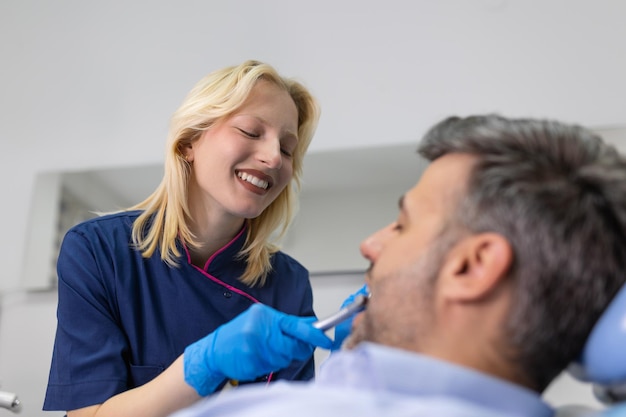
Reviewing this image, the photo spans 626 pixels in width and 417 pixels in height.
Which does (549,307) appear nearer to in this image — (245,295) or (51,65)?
(245,295)

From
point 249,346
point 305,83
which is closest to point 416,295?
point 249,346

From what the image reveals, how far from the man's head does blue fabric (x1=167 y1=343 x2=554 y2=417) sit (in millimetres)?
57

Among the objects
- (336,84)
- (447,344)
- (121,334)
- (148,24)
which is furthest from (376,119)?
Answer: (447,344)

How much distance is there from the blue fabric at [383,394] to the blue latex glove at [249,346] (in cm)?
33

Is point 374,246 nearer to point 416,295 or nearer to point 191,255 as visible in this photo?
point 416,295

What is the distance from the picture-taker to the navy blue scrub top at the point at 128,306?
4.03 feet

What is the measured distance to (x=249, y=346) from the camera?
3.40 ft

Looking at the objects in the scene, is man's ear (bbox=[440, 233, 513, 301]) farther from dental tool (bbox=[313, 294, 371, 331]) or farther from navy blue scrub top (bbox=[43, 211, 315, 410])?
navy blue scrub top (bbox=[43, 211, 315, 410])

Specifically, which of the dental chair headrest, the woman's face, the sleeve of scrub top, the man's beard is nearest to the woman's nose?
the woman's face

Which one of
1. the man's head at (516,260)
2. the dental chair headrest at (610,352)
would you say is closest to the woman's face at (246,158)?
the man's head at (516,260)

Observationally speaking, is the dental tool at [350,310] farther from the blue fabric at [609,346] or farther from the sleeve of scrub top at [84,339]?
the sleeve of scrub top at [84,339]

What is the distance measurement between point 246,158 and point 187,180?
0.16 meters

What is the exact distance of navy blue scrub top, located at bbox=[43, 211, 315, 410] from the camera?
1.23 meters

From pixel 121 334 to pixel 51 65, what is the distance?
1.51 metres
